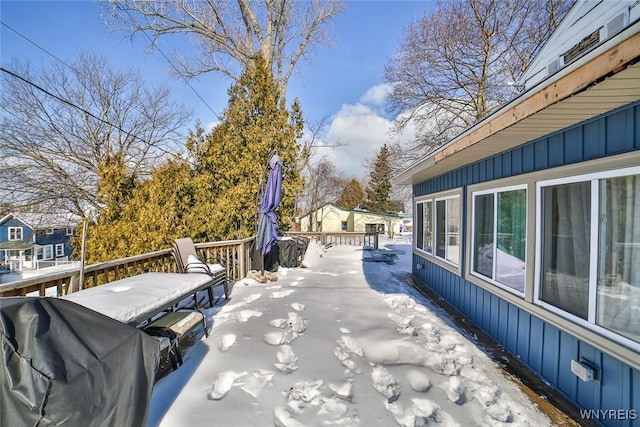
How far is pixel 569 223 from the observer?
240 cm

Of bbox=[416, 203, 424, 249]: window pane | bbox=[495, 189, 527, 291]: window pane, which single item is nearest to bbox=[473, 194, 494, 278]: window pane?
bbox=[495, 189, 527, 291]: window pane

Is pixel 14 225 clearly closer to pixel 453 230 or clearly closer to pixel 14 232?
pixel 14 232

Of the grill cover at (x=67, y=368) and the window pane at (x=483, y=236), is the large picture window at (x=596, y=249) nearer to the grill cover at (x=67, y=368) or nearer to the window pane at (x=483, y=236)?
the window pane at (x=483, y=236)

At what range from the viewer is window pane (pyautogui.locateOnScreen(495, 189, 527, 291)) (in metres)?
3.02

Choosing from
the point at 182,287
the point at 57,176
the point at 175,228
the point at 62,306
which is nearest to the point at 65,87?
the point at 57,176

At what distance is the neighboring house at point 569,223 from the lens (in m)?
1.82

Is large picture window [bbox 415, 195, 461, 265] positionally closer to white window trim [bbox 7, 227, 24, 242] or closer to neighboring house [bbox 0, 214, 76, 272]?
neighboring house [bbox 0, 214, 76, 272]

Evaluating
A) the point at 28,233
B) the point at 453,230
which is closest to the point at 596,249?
the point at 453,230

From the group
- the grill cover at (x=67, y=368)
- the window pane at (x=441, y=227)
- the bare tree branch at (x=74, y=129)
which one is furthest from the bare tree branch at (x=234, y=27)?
the grill cover at (x=67, y=368)

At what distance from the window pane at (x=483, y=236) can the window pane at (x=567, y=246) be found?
944mm

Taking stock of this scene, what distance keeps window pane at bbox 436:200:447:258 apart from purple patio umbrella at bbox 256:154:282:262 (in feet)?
9.69

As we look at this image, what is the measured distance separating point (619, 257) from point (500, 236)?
1.41m

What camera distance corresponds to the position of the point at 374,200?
31547mm

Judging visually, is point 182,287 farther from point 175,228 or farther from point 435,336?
point 175,228
